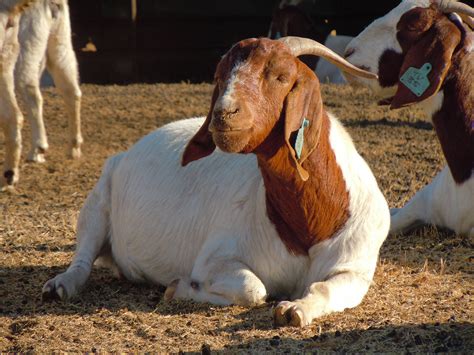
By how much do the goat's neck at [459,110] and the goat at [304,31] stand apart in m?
7.93

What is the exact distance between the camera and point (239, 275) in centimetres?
495

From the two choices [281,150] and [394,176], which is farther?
[394,176]

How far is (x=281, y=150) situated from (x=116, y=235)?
164 centimetres

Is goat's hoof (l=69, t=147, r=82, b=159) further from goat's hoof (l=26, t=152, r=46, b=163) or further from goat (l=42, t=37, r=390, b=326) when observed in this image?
goat (l=42, t=37, r=390, b=326)

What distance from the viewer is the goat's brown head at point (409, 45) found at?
6.08 metres

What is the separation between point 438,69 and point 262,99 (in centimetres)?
186

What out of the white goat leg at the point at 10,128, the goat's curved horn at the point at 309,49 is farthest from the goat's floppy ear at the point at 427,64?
the white goat leg at the point at 10,128

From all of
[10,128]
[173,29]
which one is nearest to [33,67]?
[10,128]

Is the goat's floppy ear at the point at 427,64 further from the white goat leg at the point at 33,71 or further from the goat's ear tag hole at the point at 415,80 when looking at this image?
the white goat leg at the point at 33,71

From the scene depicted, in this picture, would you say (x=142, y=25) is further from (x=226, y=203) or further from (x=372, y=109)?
(x=226, y=203)

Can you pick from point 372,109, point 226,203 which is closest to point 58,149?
point 372,109

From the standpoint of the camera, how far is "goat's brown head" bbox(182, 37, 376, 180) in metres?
4.40

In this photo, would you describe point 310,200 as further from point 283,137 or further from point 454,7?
point 454,7

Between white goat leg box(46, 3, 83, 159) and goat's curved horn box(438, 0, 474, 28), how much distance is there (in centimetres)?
499
